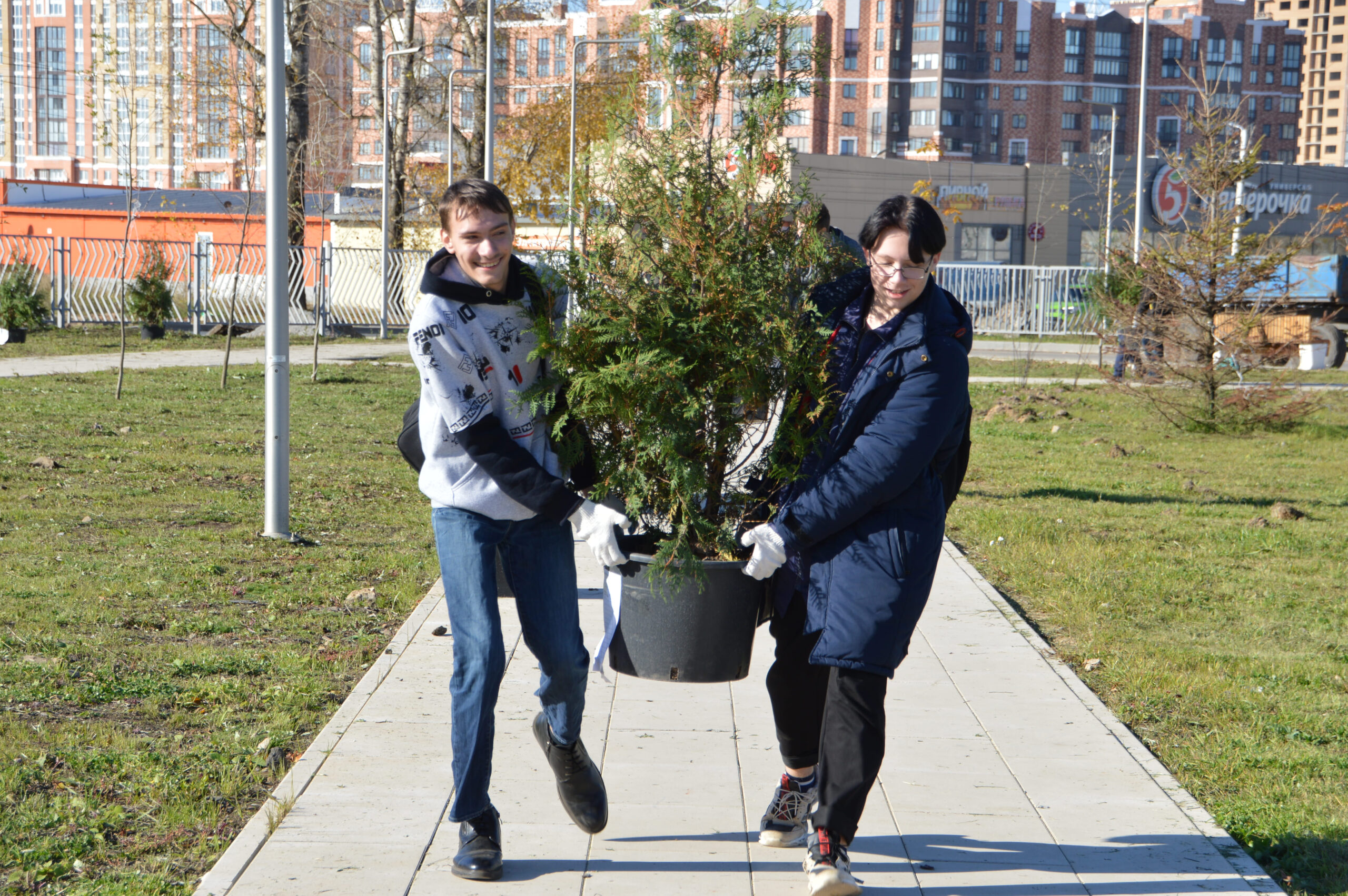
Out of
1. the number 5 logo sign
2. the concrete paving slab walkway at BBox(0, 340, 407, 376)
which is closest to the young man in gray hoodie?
the concrete paving slab walkway at BBox(0, 340, 407, 376)

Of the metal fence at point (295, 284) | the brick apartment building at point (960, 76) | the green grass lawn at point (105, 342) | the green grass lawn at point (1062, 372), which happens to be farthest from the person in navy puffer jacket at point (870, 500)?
the brick apartment building at point (960, 76)

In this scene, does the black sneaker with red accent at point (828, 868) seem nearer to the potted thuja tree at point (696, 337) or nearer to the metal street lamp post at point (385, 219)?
the potted thuja tree at point (696, 337)

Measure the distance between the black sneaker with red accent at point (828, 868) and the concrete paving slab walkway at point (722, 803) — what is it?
0.16 m

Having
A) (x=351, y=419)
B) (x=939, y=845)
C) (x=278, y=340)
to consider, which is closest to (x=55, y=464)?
(x=278, y=340)

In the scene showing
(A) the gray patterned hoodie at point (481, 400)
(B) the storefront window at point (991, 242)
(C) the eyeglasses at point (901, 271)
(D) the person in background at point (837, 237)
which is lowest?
(A) the gray patterned hoodie at point (481, 400)

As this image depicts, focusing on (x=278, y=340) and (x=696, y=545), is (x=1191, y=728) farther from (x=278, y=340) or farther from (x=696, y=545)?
A: (x=278, y=340)

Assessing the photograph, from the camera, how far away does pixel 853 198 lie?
67688mm

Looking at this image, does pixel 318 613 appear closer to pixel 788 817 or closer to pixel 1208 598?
pixel 788 817

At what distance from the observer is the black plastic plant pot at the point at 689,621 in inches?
136

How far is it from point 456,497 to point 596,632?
305 cm

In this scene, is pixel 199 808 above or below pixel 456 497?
below

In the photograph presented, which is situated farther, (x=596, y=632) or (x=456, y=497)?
(x=596, y=632)

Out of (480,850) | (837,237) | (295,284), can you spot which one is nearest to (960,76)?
→ (295,284)

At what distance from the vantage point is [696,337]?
11.3ft
